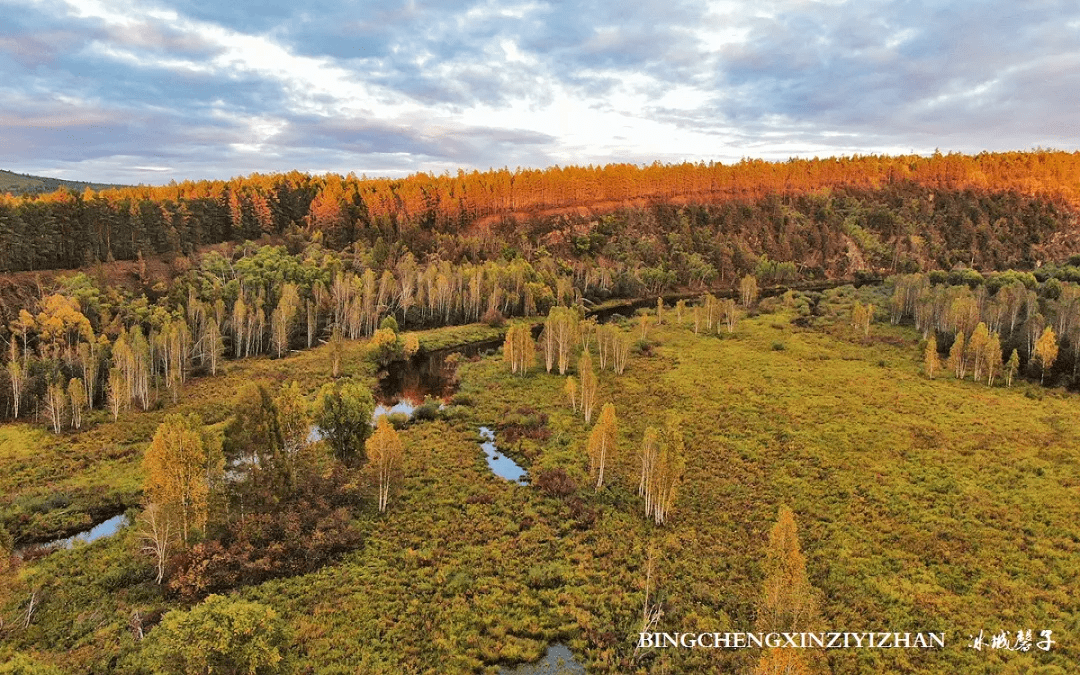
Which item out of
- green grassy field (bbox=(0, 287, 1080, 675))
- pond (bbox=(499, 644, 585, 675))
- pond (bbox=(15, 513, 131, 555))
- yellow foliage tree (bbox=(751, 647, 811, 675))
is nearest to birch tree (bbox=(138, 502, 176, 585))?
green grassy field (bbox=(0, 287, 1080, 675))

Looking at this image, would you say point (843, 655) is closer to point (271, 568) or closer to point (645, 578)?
point (645, 578)

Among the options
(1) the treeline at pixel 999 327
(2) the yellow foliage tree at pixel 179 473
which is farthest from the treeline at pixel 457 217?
(2) the yellow foliage tree at pixel 179 473

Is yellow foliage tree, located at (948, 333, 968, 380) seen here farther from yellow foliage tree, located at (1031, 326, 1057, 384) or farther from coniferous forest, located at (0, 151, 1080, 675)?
yellow foliage tree, located at (1031, 326, 1057, 384)

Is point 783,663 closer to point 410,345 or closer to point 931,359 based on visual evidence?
point 931,359

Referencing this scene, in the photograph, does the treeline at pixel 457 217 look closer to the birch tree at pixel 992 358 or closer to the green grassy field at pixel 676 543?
the green grassy field at pixel 676 543

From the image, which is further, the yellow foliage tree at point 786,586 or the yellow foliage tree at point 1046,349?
the yellow foliage tree at point 1046,349

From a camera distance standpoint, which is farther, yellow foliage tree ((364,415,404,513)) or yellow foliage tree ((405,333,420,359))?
yellow foliage tree ((405,333,420,359))

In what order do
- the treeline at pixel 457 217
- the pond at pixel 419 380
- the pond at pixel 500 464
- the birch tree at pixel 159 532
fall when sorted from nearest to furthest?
the birch tree at pixel 159 532 < the pond at pixel 500 464 < the pond at pixel 419 380 < the treeline at pixel 457 217
